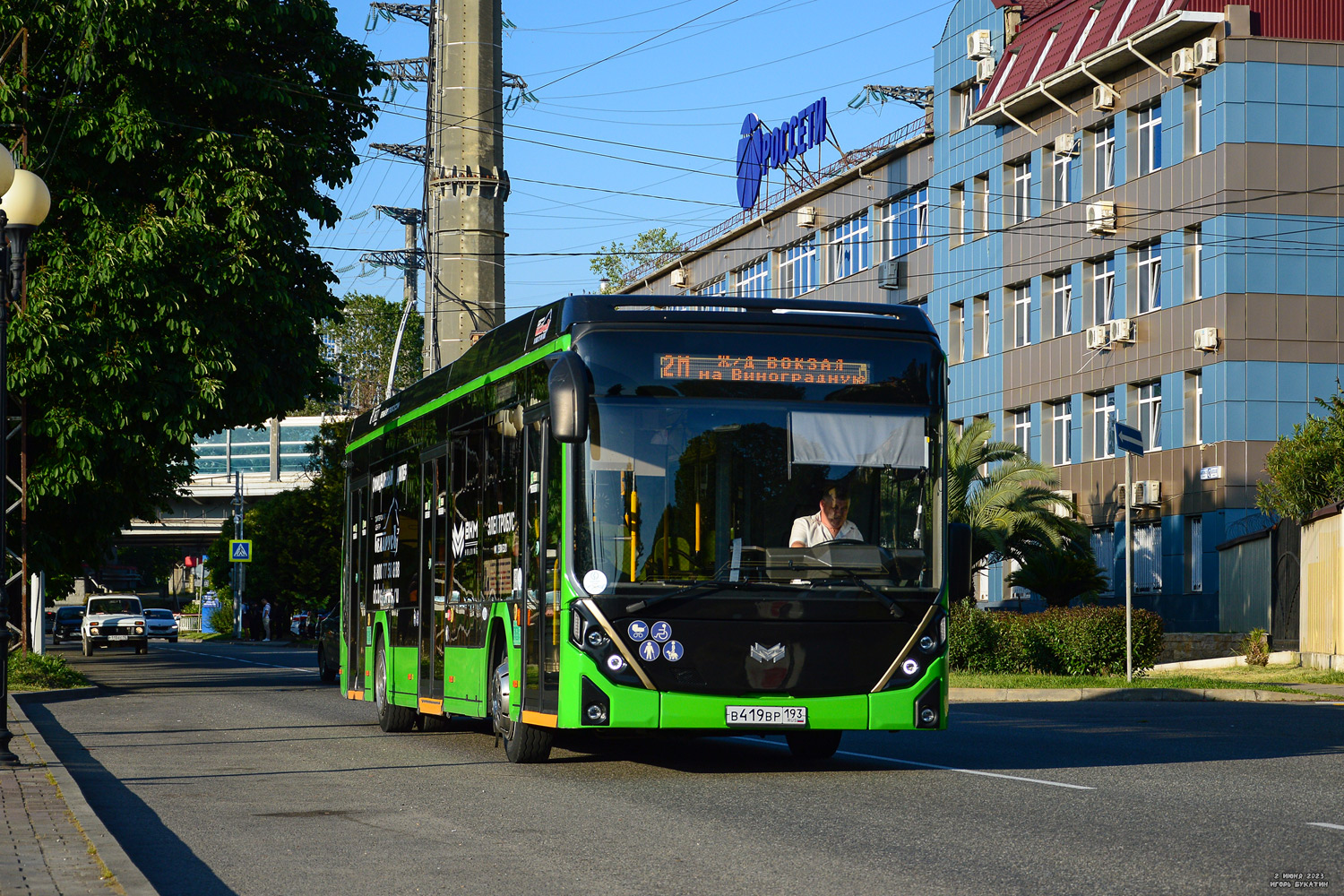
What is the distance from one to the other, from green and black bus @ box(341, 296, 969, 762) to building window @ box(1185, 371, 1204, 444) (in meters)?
32.9

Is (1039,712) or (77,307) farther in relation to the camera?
(77,307)

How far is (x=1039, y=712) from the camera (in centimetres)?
2158

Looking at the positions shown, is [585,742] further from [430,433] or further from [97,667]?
[97,667]

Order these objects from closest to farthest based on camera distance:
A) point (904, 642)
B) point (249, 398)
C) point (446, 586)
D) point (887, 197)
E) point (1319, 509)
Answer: point (904, 642) < point (446, 586) < point (249, 398) < point (1319, 509) < point (887, 197)

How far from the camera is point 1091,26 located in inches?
1863

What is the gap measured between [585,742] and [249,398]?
1428cm

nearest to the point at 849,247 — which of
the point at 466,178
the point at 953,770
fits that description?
the point at 466,178

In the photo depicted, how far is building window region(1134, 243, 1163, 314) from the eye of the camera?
45.2m

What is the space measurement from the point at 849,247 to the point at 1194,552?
70.5ft

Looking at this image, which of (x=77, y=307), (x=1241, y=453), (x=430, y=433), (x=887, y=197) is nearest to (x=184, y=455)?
(x=77, y=307)

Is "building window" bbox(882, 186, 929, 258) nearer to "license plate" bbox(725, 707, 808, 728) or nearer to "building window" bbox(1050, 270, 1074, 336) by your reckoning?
"building window" bbox(1050, 270, 1074, 336)

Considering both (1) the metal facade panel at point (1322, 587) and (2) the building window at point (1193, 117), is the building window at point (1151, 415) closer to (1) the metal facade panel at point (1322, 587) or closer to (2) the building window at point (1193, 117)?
(2) the building window at point (1193, 117)

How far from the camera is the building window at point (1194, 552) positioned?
43.6 meters

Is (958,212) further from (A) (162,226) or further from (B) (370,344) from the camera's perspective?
(B) (370,344)
